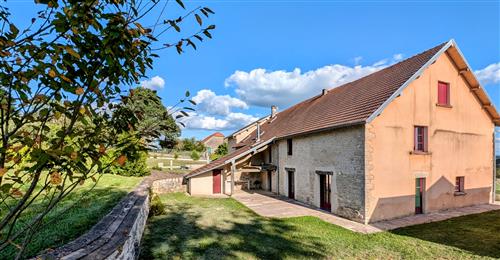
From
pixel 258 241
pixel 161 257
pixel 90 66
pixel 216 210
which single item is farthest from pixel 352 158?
pixel 90 66

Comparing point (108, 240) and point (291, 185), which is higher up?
point (108, 240)

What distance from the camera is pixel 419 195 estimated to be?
1309 centimetres

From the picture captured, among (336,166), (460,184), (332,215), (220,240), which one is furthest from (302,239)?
(460,184)

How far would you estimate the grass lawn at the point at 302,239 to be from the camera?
25.8 ft

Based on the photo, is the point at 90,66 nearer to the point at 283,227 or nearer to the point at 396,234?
the point at 283,227

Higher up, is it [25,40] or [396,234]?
[25,40]

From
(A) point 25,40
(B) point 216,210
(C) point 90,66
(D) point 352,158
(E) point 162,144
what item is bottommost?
(B) point 216,210

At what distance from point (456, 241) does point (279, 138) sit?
1075 centimetres

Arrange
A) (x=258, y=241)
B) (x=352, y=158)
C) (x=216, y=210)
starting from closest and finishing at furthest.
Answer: (x=258, y=241), (x=352, y=158), (x=216, y=210)

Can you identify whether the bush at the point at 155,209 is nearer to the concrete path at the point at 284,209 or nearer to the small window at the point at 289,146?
the concrete path at the point at 284,209

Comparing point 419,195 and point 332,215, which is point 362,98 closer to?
point 419,195

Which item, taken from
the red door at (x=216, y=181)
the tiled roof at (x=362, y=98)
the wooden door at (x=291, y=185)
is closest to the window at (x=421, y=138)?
the tiled roof at (x=362, y=98)

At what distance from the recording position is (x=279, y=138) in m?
18.2

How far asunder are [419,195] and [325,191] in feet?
13.9
